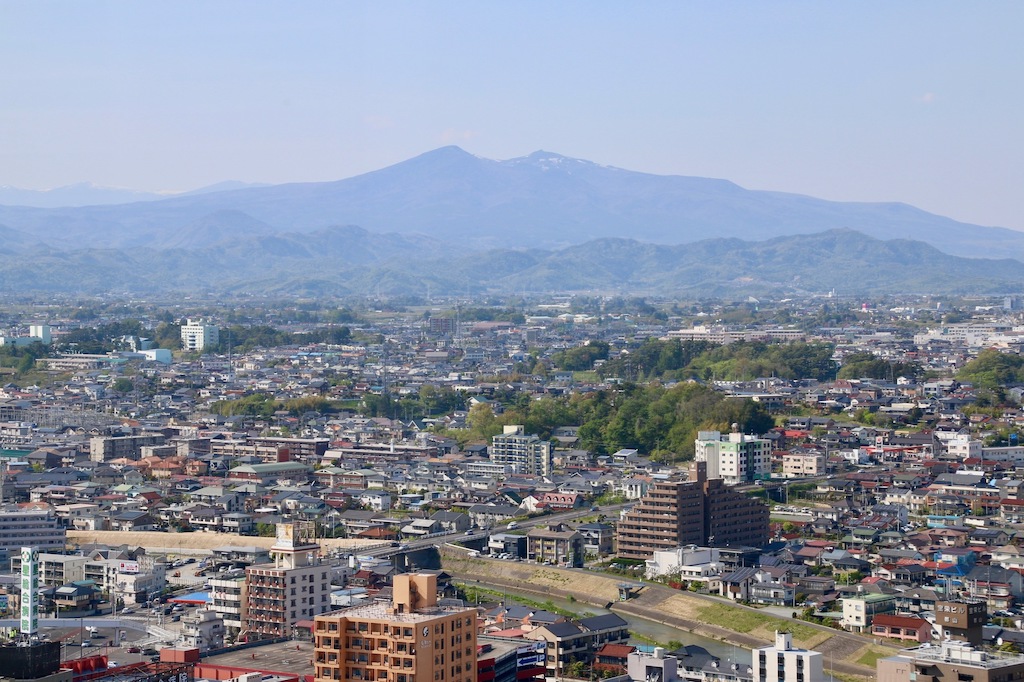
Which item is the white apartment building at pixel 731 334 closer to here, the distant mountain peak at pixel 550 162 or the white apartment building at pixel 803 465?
the white apartment building at pixel 803 465

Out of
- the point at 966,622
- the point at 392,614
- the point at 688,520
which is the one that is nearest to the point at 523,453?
the point at 688,520

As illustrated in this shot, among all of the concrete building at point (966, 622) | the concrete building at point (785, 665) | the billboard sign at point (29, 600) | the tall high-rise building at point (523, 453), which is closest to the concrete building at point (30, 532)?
the billboard sign at point (29, 600)

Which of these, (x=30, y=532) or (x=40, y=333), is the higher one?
(x=40, y=333)

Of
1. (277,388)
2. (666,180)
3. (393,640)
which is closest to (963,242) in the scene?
(666,180)

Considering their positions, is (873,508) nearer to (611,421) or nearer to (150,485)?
(611,421)

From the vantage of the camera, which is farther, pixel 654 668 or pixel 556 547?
pixel 556 547

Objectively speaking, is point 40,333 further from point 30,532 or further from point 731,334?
point 30,532
